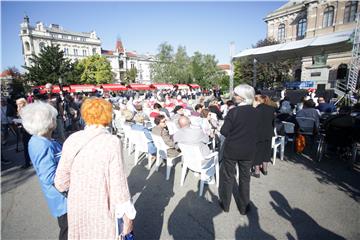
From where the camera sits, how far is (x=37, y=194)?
3855 millimetres

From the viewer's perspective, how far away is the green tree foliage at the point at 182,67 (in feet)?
136

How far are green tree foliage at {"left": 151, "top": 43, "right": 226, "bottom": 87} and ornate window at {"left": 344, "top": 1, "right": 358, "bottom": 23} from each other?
24.9m

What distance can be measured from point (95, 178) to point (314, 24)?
36.9 m

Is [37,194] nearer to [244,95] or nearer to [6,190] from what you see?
[6,190]

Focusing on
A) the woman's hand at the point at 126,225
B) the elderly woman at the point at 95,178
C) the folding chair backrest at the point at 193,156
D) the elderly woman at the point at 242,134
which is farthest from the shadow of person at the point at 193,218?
the elderly woman at the point at 95,178

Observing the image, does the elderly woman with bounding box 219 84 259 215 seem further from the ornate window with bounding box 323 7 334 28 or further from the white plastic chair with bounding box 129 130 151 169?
the ornate window with bounding box 323 7 334 28

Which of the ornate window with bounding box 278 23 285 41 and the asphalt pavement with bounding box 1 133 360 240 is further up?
the ornate window with bounding box 278 23 285 41

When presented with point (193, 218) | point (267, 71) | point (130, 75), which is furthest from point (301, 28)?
point (130, 75)

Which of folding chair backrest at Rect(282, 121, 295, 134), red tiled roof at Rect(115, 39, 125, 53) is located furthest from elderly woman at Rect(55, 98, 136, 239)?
red tiled roof at Rect(115, 39, 125, 53)

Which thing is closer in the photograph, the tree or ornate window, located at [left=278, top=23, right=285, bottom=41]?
ornate window, located at [left=278, top=23, right=285, bottom=41]

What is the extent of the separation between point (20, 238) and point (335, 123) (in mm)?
6375

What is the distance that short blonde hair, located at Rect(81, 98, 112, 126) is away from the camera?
144 centimetres

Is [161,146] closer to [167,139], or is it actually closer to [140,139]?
[167,139]

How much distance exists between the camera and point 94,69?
4981 cm
